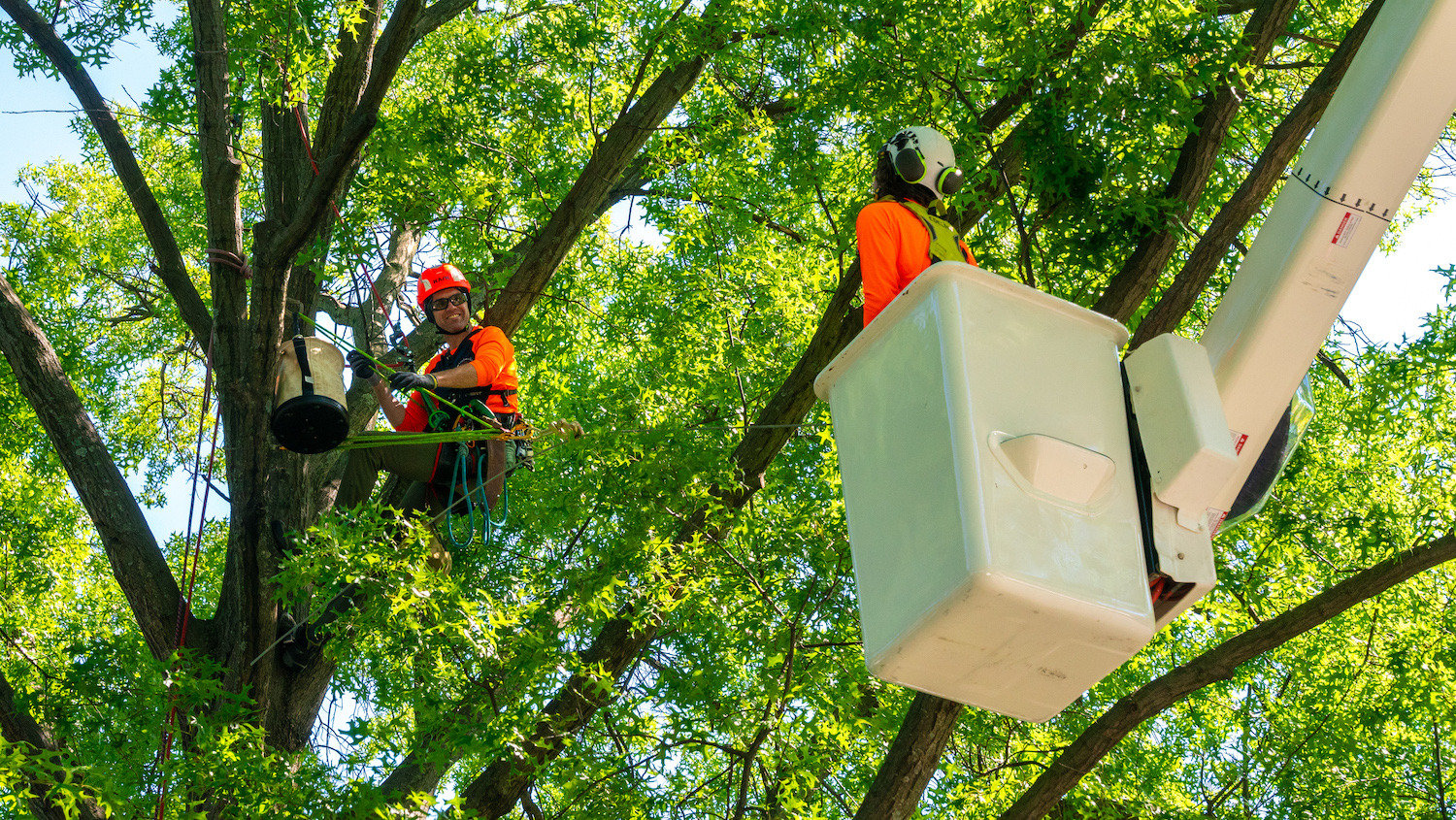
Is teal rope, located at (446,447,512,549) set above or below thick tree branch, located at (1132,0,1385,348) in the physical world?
above

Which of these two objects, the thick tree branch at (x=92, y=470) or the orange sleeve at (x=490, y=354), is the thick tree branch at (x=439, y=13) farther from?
the thick tree branch at (x=92, y=470)

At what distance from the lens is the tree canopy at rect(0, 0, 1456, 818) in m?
5.57

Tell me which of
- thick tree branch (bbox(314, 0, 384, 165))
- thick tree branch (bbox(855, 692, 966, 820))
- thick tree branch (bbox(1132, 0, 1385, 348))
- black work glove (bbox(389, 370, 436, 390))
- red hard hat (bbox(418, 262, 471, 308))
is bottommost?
thick tree branch (bbox(855, 692, 966, 820))

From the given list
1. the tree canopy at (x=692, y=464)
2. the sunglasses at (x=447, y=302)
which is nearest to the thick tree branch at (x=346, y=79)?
the tree canopy at (x=692, y=464)

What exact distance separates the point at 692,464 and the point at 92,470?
9.31ft

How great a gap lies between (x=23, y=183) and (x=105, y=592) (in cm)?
498

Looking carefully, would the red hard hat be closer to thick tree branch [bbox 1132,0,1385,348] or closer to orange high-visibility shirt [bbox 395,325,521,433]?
orange high-visibility shirt [bbox 395,325,521,433]

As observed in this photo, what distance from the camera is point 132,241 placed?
13.0 metres

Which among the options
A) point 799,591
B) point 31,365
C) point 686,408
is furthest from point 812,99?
point 31,365

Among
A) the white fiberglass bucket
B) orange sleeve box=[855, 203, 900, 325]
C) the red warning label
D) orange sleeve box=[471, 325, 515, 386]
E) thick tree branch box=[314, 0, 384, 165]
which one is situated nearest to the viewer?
the white fiberglass bucket

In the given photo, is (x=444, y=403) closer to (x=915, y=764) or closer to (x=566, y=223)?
(x=566, y=223)

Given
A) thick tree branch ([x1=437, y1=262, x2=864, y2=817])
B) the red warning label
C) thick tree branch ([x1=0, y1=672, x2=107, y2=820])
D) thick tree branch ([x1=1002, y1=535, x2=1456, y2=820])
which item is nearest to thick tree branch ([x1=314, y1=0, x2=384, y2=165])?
thick tree branch ([x1=437, y1=262, x2=864, y2=817])

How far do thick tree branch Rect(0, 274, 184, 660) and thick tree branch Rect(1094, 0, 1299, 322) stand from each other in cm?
439

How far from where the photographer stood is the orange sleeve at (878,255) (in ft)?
14.6
